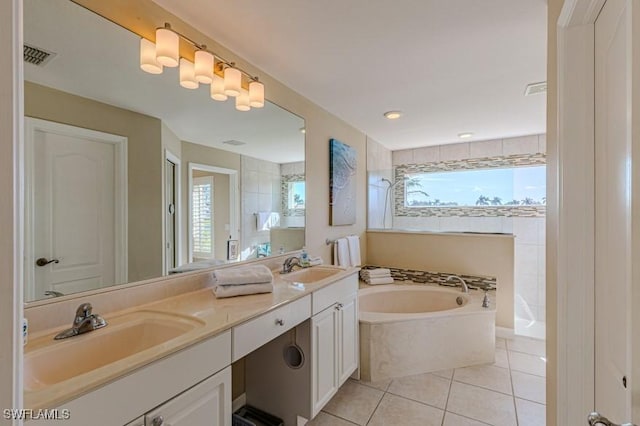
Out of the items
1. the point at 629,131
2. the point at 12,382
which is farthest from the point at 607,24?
the point at 12,382

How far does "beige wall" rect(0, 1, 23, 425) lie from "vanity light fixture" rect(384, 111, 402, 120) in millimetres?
2845

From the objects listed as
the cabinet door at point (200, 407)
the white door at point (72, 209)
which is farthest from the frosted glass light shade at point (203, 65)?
the cabinet door at point (200, 407)

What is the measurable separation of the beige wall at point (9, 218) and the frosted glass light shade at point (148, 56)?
1125 mm

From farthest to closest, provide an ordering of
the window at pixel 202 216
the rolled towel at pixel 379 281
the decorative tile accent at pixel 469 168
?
the decorative tile accent at pixel 469 168, the rolled towel at pixel 379 281, the window at pixel 202 216

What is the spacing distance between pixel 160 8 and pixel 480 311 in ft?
10.3

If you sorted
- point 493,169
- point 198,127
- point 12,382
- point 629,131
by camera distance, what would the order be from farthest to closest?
point 493,169
point 198,127
point 629,131
point 12,382

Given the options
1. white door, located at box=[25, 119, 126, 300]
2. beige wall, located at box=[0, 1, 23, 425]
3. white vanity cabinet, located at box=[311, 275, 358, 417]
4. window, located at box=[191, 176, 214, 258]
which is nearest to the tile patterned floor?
white vanity cabinet, located at box=[311, 275, 358, 417]

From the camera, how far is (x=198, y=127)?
177 centimetres

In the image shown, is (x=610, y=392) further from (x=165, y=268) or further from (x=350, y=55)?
(x=350, y=55)

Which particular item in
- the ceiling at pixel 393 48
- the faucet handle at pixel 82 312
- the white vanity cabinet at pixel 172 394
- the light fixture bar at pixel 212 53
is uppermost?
the ceiling at pixel 393 48

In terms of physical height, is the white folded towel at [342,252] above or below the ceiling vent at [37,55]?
below

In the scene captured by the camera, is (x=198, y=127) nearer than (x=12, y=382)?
No

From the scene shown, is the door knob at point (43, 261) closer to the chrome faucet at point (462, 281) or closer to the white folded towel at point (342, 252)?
the white folded towel at point (342, 252)

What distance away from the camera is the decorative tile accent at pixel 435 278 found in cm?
319
